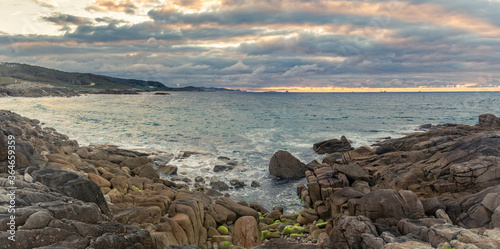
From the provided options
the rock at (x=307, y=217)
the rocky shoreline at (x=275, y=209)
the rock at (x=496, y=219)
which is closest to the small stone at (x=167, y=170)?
the rocky shoreline at (x=275, y=209)

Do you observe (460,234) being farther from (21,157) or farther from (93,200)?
(21,157)

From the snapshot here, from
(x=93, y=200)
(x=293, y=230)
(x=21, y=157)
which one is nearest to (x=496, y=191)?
(x=293, y=230)

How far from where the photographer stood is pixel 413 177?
55.1 ft

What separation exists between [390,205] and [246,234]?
5.68m

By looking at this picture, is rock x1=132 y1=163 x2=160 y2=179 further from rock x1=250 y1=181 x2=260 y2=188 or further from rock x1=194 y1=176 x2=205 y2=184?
rock x1=250 y1=181 x2=260 y2=188

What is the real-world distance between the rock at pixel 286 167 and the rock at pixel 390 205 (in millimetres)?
12250

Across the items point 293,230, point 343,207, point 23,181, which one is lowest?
point 293,230

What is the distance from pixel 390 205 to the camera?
11617 mm

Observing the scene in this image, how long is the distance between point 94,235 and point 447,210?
1220cm

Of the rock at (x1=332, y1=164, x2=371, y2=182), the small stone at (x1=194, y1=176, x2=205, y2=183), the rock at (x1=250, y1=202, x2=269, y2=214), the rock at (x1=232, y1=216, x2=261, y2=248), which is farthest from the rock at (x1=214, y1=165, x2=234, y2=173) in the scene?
the rock at (x1=232, y1=216, x2=261, y2=248)

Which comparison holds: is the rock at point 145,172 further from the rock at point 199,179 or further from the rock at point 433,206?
the rock at point 433,206

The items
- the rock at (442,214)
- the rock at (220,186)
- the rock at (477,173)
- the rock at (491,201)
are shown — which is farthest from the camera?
the rock at (220,186)

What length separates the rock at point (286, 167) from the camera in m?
24.5

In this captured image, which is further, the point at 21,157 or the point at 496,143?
the point at 496,143
